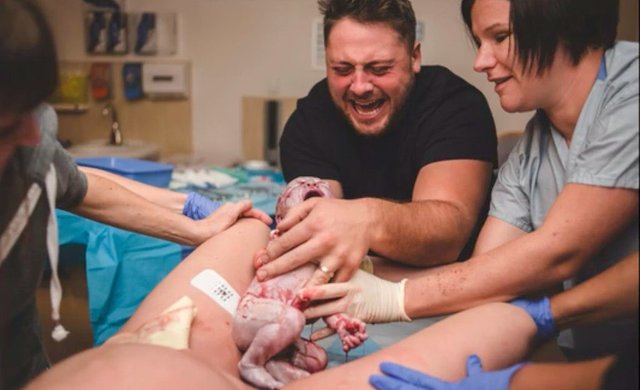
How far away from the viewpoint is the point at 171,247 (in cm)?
199

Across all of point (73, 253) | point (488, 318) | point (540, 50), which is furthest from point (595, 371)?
point (73, 253)

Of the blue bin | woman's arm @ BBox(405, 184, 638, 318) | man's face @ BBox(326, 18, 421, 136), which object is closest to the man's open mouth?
man's face @ BBox(326, 18, 421, 136)

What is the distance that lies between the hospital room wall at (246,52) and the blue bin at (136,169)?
19 cm

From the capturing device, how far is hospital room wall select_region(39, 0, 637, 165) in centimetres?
94

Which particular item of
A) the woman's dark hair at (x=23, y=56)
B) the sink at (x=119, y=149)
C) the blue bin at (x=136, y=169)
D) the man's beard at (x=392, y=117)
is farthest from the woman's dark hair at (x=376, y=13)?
the sink at (x=119, y=149)

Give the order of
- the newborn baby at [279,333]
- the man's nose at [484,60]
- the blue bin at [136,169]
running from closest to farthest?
the man's nose at [484,60] → the newborn baby at [279,333] → the blue bin at [136,169]

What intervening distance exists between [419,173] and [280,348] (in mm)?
439

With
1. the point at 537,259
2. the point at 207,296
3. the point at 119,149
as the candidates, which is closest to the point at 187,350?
the point at 207,296

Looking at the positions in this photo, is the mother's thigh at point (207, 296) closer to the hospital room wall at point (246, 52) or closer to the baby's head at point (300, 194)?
the baby's head at point (300, 194)

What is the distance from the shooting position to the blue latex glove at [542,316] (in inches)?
31.6

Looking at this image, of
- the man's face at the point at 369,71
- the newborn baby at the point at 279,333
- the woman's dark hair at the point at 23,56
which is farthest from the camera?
the man's face at the point at 369,71

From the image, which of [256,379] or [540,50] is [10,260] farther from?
[540,50]

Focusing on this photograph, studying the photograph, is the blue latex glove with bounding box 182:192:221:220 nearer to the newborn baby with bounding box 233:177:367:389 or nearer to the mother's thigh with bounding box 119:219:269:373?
the mother's thigh with bounding box 119:219:269:373

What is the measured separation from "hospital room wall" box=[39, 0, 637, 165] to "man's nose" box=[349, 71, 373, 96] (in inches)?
2.7
